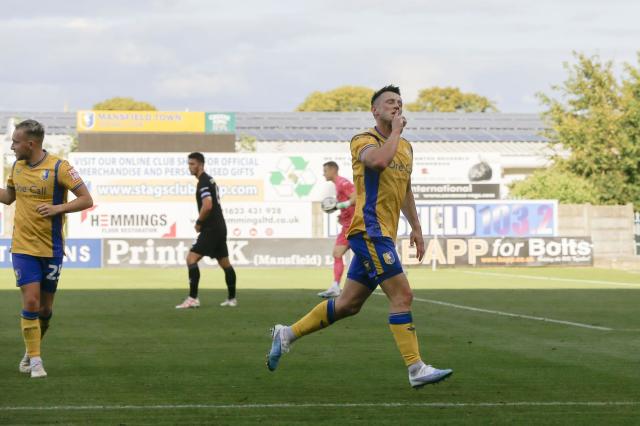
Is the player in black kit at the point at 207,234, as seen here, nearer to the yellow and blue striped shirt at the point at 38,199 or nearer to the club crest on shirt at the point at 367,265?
the yellow and blue striped shirt at the point at 38,199

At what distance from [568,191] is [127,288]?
25744 millimetres

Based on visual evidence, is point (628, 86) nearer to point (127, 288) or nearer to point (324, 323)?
point (127, 288)

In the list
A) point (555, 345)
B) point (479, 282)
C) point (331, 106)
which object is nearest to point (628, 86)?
point (479, 282)

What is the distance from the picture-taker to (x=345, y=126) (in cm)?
8181

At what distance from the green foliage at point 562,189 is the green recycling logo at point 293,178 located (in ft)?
29.4

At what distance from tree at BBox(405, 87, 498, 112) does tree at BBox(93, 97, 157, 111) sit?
909 inches

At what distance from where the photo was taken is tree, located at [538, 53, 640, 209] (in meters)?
46.0

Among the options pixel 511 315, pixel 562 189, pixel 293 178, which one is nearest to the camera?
pixel 511 315

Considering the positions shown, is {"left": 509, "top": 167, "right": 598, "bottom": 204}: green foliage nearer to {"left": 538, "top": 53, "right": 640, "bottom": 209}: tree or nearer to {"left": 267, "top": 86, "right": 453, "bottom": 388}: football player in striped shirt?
{"left": 538, "top": 53, "right": 640, "bottom": 209}: tree

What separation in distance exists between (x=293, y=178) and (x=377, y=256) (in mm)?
43294

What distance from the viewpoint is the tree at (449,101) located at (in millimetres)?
110438

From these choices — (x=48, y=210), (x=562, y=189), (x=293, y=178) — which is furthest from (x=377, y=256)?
(x=293, y=178)

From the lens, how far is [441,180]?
55.0 metres

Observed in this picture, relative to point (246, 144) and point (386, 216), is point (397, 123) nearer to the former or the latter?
point (386, 216)
